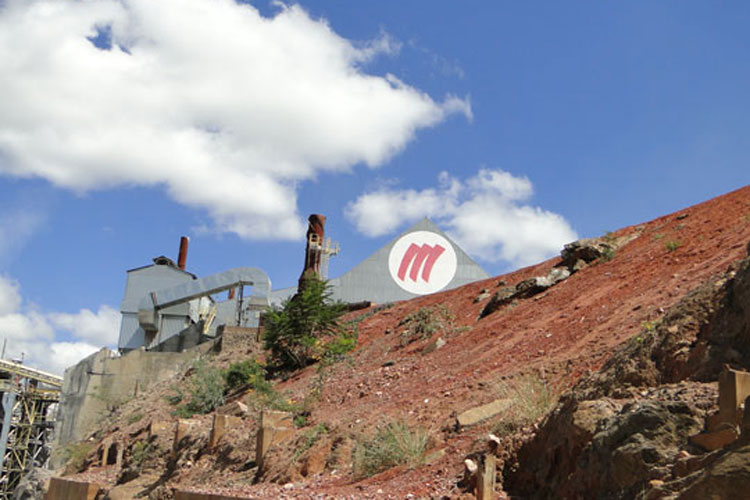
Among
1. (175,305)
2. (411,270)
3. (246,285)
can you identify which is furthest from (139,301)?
(411,270)

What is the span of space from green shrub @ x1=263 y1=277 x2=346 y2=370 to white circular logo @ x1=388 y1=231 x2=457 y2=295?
1634cm

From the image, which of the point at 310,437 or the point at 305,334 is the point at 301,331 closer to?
the point at 305,334

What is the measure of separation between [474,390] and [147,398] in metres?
17.9

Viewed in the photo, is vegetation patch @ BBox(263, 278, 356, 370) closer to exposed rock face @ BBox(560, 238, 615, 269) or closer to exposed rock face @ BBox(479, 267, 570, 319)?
exposed rock face @ BBox(479, 267, 570, 319)

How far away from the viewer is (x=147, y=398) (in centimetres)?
2620

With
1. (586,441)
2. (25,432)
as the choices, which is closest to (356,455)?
(586,441)

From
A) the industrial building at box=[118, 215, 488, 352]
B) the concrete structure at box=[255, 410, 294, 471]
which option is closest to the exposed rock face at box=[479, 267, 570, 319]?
the concrete structure at box=[255, 410, 294, 471]

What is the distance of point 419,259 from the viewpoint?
3959 cm

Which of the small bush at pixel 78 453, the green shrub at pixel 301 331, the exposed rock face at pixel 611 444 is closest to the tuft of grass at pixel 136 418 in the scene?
the small bush at pixel 78 453

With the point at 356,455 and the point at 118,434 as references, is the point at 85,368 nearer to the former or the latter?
the point at 118,434

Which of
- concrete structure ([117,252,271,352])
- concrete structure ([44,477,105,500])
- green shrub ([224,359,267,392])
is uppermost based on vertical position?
concrete structure ([117,252,271,352])

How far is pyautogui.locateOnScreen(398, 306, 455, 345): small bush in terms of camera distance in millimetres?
19391

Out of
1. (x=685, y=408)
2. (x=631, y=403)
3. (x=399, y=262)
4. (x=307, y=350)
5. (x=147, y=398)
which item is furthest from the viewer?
(x=399, y=262)

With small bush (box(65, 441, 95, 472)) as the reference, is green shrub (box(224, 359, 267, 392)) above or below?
above
